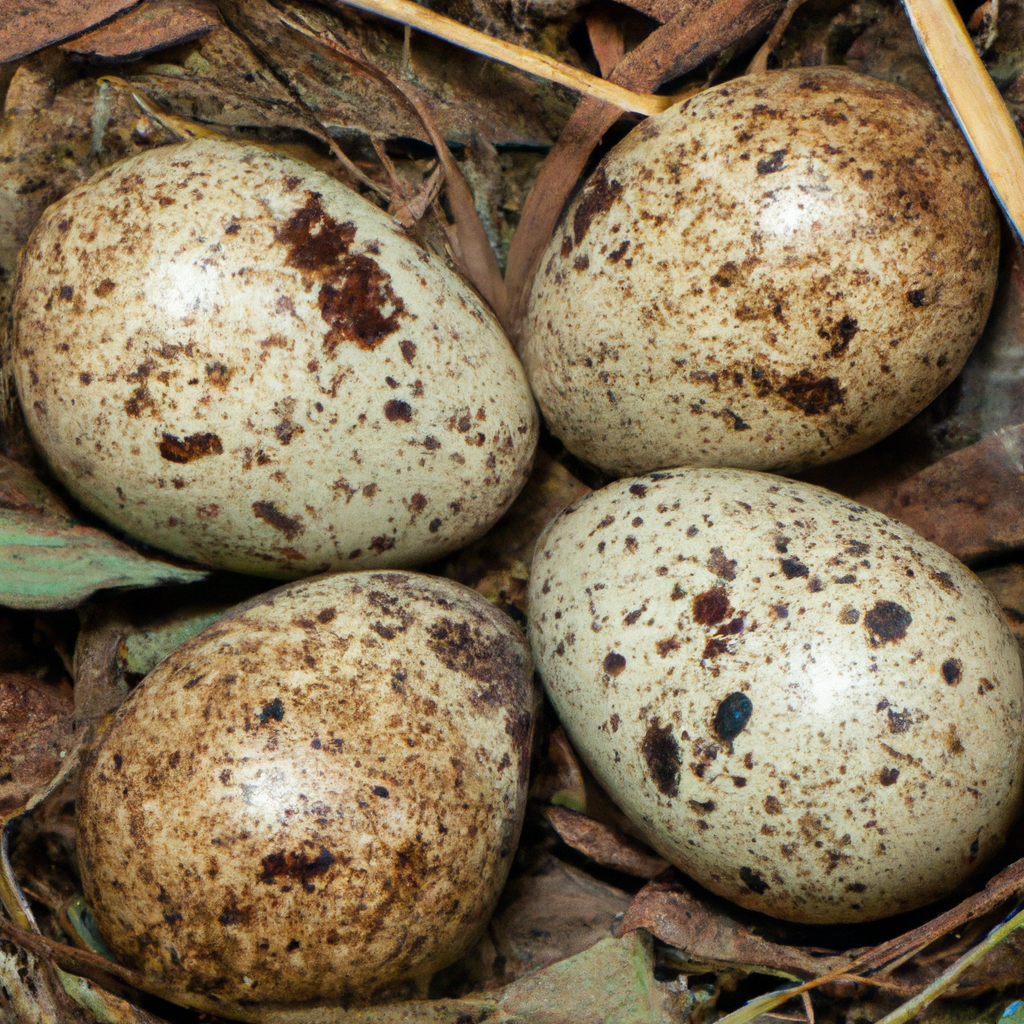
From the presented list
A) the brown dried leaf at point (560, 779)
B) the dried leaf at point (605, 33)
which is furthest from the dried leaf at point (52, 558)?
the dried leaf at point (605, 33)

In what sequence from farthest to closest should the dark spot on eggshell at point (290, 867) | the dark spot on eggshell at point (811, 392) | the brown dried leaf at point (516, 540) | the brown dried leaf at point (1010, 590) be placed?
the brown dried leaf at point (516, 540) < the brown dried leaf at point (1010, 590) < the dark spot on eggshell at point (811, 392) < the dark spot on eggshell at point (290, 867)

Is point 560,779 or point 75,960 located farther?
point 560,779

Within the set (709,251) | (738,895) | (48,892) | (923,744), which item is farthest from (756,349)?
(48,892)

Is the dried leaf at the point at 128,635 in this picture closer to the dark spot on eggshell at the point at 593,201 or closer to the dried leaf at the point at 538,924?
the dried leaf at the point at 538,924

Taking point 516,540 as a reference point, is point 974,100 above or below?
above

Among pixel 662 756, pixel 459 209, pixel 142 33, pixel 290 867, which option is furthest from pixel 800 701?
pixel 142 33

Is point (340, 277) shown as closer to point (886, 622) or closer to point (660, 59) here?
point (660, 59)
